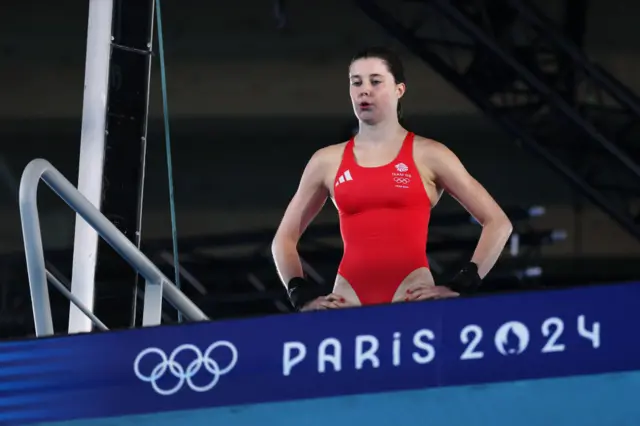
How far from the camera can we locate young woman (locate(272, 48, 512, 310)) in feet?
11.6

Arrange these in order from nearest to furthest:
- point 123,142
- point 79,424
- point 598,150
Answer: point 79,424, point 123,142, point 598,150

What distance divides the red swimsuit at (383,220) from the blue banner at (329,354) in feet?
3.68

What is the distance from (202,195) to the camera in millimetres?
10852

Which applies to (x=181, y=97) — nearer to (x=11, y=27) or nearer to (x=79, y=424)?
(x=11, y=27)

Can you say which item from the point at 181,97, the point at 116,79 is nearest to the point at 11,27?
the point at 181,97

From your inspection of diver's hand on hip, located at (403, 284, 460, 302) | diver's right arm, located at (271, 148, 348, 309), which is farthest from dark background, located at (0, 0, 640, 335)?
diver's hand on hip, located at (403, 284, 460, 302)

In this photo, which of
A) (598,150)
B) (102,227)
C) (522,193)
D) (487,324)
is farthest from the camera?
(522,193)

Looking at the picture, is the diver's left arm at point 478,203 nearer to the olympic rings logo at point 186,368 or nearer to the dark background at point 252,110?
the olympic rings logo at point 186,368

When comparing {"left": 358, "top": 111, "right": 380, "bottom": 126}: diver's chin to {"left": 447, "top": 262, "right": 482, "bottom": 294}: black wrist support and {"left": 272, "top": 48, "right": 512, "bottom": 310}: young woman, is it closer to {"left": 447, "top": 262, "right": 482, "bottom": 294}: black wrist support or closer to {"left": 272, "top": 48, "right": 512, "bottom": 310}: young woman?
{"left": 272, "top": 48, "right": 512, "bottom": 310}: young woman

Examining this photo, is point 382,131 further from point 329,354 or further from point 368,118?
point 329,354

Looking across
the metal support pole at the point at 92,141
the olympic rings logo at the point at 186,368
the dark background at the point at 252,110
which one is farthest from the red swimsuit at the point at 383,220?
the dark background at the point at 252,110

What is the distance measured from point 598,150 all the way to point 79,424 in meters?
6.72

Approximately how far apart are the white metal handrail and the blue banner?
742 mm

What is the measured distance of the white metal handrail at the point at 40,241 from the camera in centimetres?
337
